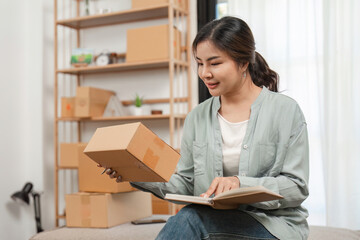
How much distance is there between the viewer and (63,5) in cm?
361

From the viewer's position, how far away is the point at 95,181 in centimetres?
251

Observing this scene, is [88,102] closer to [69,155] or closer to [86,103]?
[86,103]

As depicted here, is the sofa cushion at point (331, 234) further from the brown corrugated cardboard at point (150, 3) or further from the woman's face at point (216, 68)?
the brown corrugated cardboard at point (150, 3)

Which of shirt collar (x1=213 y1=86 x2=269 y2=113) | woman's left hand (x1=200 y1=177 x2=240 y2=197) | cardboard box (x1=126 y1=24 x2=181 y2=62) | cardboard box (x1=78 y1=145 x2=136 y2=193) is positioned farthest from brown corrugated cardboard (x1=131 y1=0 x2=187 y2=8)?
woman's left hand (x1=200 y1=177 x2=240 y2=197)

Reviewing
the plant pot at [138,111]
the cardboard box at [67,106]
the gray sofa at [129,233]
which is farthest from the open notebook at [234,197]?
the cardboard box at [67,106]

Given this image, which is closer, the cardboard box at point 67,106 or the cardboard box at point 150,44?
the cardboard box at point 150,44

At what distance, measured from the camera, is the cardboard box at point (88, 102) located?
3.10 m

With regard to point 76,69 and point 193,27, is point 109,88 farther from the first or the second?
point 193,27

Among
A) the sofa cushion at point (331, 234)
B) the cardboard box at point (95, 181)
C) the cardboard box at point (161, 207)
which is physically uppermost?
the cardboard box at point (95, 181)

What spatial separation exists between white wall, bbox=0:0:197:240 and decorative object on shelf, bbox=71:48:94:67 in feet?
1.42

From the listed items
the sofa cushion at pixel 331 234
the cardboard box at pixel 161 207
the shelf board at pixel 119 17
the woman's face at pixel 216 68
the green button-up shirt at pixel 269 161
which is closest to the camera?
the green button-up shirt at pixel 269 161

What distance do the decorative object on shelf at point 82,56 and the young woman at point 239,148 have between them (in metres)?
1.93

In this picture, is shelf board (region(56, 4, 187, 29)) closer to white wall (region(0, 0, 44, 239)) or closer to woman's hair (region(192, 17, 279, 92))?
white wall (region(0, 0, 44, 239))

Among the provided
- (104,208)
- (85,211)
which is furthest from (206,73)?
(85,211)
